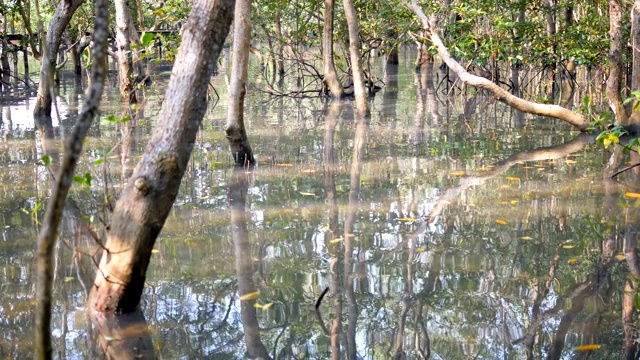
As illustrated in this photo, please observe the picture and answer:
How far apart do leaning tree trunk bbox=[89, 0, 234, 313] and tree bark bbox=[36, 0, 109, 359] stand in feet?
4.16

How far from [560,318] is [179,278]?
2404 mm

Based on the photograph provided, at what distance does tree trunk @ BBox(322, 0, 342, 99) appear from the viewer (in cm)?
1569

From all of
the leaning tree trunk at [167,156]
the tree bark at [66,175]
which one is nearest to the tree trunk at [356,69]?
the leaning tree trunk at [167,156]

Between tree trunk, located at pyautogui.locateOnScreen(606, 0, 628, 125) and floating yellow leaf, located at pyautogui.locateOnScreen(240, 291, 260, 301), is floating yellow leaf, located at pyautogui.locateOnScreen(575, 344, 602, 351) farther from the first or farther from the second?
tree trunk, located at pyautogui.locateOnScreen(606, 0, 628, 125)

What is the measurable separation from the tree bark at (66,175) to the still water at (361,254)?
1.25 m

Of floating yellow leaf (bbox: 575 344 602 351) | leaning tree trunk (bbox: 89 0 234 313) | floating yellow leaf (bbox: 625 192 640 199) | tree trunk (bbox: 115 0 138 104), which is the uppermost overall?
tree trunk (bbox: 115 0 138 104)

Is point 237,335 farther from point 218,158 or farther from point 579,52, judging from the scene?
point 579,52

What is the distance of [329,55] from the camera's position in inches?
627

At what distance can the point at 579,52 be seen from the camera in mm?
14969

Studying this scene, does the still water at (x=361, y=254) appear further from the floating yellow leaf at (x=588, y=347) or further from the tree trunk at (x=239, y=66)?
the tree trunk at (x=239, y=66)

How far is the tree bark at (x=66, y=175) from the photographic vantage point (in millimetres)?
2671

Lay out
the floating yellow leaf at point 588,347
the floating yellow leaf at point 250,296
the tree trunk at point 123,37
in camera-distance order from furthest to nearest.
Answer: the tree trunk at point 123,37, the floating yellow leaf at point 250,296, the floating yellow leaf at point 588,347

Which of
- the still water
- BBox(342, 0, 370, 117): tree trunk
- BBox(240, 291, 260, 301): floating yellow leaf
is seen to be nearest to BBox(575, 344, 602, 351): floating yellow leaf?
the still water

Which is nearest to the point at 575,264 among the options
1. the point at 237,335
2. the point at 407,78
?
the point at 237,335
